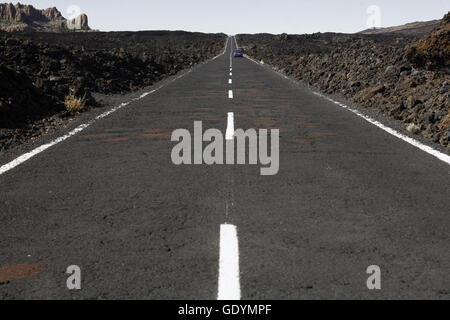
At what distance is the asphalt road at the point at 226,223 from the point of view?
156 inches

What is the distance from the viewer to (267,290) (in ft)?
12.5

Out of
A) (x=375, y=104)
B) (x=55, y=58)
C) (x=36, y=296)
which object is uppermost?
(x=55, y=58)

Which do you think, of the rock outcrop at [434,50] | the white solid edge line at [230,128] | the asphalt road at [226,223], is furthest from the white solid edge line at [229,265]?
the rock outcrop at [434,50]

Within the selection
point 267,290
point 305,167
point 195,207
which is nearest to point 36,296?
point 267,290

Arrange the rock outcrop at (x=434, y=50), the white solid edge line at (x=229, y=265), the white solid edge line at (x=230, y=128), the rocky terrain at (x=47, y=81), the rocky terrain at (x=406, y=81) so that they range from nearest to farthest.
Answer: the white solid edge line at (x=229, y=265), the white solid edge line at (x=230, y=128), the rocky terrain at (x=406, y=81), the rocky terrain at (x=47, y=81), the rock outcrop at (x=434, y=50)

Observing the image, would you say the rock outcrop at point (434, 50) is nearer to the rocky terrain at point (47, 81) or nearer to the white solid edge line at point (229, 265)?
the rocky terrain at point (47, 81)

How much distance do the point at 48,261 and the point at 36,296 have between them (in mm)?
645

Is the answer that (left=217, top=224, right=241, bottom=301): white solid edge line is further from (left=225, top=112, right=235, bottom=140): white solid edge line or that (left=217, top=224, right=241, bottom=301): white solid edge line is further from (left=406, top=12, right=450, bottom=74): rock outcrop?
(left=406, top=12, right=450, bottom=74): rock outcrop

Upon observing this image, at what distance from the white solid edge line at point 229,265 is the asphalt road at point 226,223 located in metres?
0.02

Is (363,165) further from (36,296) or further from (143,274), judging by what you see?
(36,296)

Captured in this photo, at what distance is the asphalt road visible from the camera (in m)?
3.97

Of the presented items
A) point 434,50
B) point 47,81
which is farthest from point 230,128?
point 47,81

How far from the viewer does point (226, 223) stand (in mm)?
5289

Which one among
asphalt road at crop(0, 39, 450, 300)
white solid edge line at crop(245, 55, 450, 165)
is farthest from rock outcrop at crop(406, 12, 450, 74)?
asphalt road at crop(0, 39, 450, 300)
